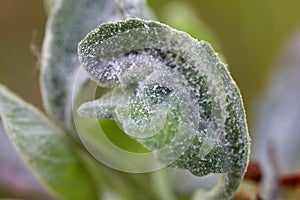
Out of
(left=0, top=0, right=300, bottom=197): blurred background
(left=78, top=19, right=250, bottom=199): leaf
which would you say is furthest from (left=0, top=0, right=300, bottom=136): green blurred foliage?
(left=78, top=19, right=250, bottom=199): leaf

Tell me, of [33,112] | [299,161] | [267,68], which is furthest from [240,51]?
[33,112]

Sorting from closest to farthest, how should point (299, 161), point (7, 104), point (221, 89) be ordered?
point (221, 89) < point (7, 104) < point (299, 161)

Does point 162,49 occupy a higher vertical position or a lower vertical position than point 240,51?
lower

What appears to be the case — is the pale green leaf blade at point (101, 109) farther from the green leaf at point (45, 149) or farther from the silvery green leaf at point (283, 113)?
the silvery green leaf at point (283, 113)

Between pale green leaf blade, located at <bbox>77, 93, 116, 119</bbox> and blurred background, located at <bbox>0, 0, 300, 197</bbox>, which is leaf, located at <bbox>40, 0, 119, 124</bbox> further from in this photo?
blurred background, located at <bbox>0, 0, 300, 197</bbox>

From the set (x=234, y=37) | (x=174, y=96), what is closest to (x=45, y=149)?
(x=174, y=96)

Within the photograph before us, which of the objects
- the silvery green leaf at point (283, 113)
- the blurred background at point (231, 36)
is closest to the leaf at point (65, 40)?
the silvery green leaf at point (283, 113)

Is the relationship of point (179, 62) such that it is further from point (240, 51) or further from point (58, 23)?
point (240, 51)
